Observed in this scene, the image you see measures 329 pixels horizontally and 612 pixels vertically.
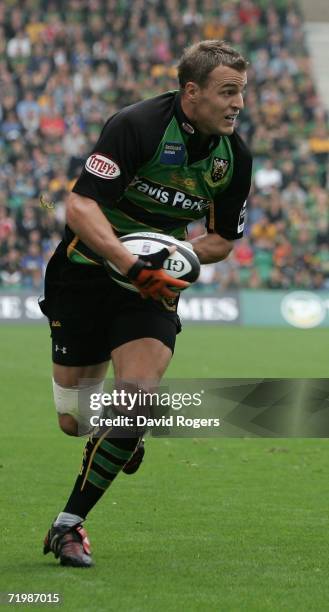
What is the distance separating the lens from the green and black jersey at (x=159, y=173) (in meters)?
5.40

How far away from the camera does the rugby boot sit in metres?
5.28

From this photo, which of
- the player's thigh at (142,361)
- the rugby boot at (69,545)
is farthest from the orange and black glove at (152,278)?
the rugby boot at (69,545)

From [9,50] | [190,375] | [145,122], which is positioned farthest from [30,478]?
[9,50]

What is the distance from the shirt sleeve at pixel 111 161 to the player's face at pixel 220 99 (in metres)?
0.33

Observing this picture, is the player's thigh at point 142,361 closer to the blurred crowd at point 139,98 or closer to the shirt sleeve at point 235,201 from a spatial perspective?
the shirt sleeve at point 235,201

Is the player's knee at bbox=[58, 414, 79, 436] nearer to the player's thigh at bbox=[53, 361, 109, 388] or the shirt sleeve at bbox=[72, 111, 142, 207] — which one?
the player's thigh at bbox=[53, 361, 109, 388]

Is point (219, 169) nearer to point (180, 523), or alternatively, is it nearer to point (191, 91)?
point (191, 91)

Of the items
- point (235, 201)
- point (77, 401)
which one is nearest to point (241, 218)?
point (235, 201)

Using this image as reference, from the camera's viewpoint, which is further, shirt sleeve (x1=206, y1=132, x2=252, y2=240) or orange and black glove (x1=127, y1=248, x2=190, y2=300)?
shirt sleeve (x1=206, y1=132, x2=252, y2=240)

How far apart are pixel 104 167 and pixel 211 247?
0.96 meters

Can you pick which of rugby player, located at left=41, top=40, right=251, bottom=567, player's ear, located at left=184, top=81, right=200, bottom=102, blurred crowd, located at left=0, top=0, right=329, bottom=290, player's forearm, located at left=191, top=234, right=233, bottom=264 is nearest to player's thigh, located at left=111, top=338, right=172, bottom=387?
rugby player, located at left=41, top=40, right=251, bottom=567

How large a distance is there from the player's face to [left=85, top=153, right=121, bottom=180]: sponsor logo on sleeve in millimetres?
469

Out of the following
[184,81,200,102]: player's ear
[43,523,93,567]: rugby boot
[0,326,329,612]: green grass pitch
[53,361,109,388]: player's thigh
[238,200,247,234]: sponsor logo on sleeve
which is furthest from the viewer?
[238,200,247,234]: sponsor logo on sleeve

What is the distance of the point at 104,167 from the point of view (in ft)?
17.6
